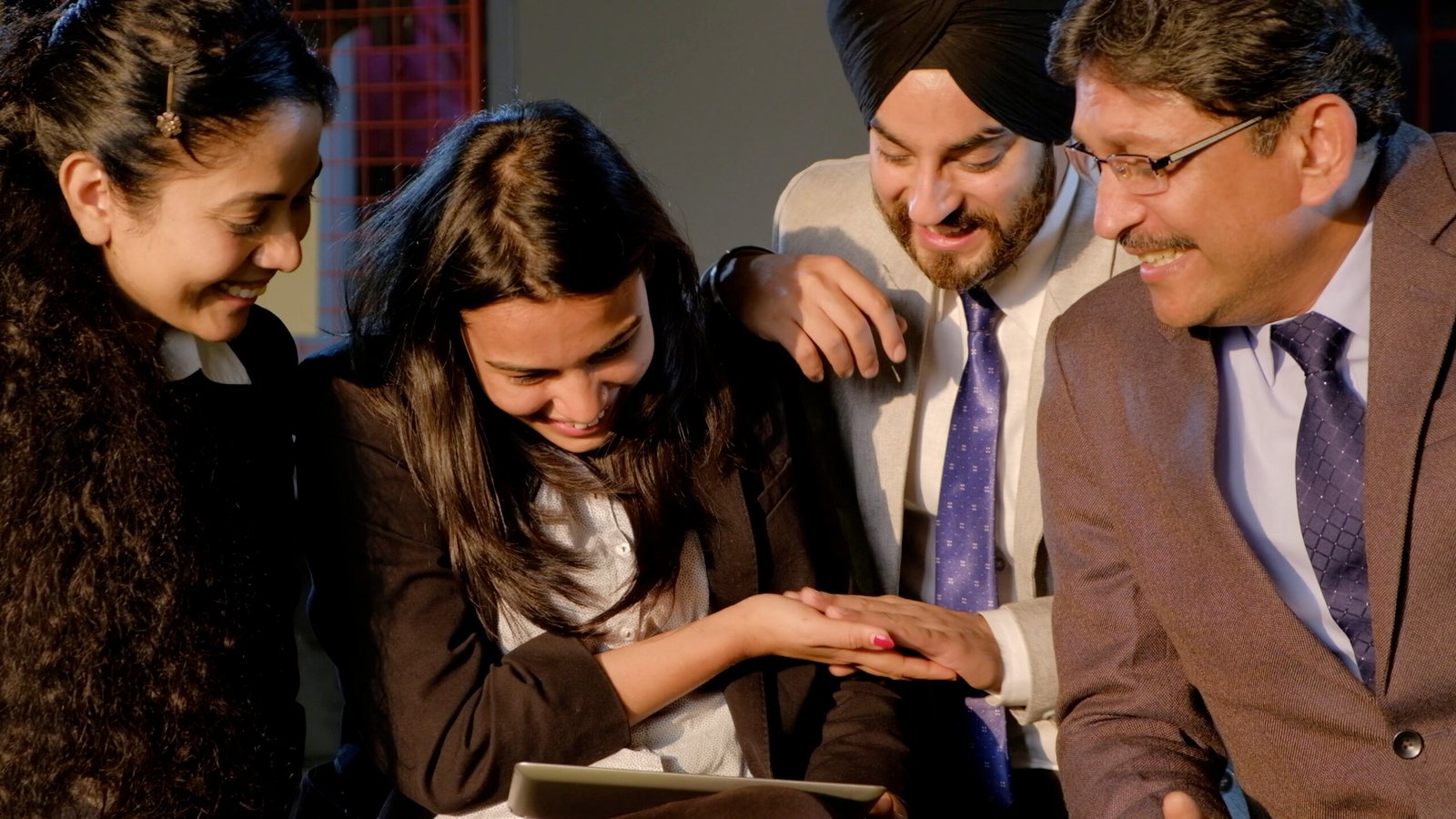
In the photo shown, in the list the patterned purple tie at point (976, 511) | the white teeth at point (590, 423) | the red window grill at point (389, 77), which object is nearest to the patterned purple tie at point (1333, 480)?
the patterned purple tie at point (976, 511)

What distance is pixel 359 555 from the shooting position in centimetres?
163

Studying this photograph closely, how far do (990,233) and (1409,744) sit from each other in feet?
2.47

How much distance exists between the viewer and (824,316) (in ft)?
5.99

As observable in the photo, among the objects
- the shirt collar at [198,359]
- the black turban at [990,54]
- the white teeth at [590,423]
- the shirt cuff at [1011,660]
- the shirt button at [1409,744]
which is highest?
the black turban at [990,54]

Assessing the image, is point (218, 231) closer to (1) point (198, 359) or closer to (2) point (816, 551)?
(1) point (198, 359)

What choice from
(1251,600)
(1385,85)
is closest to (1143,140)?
(1385,85)

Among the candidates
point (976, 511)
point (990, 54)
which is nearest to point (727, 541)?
point (976, 511)

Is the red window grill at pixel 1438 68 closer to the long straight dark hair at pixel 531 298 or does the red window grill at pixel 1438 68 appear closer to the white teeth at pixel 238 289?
the long straight dark hair at pixel 531 298

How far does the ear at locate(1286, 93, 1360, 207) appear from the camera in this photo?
4.77 feet

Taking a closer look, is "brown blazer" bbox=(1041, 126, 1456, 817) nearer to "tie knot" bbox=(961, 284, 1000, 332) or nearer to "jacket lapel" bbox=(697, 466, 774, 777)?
"tie knot" bbox=(961, 284, 1000, 332)

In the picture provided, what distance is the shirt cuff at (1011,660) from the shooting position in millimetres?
1789

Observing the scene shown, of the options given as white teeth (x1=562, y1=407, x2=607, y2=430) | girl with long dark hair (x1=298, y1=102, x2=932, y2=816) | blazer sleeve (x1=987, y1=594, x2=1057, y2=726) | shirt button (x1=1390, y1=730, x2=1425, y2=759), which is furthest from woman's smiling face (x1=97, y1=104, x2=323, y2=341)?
shirt button (x1=1390, y1=730, x2=1425, y2=759)

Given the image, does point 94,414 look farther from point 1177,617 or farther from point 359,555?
point 1177,617

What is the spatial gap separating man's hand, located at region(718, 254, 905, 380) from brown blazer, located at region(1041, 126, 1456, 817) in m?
0.23
